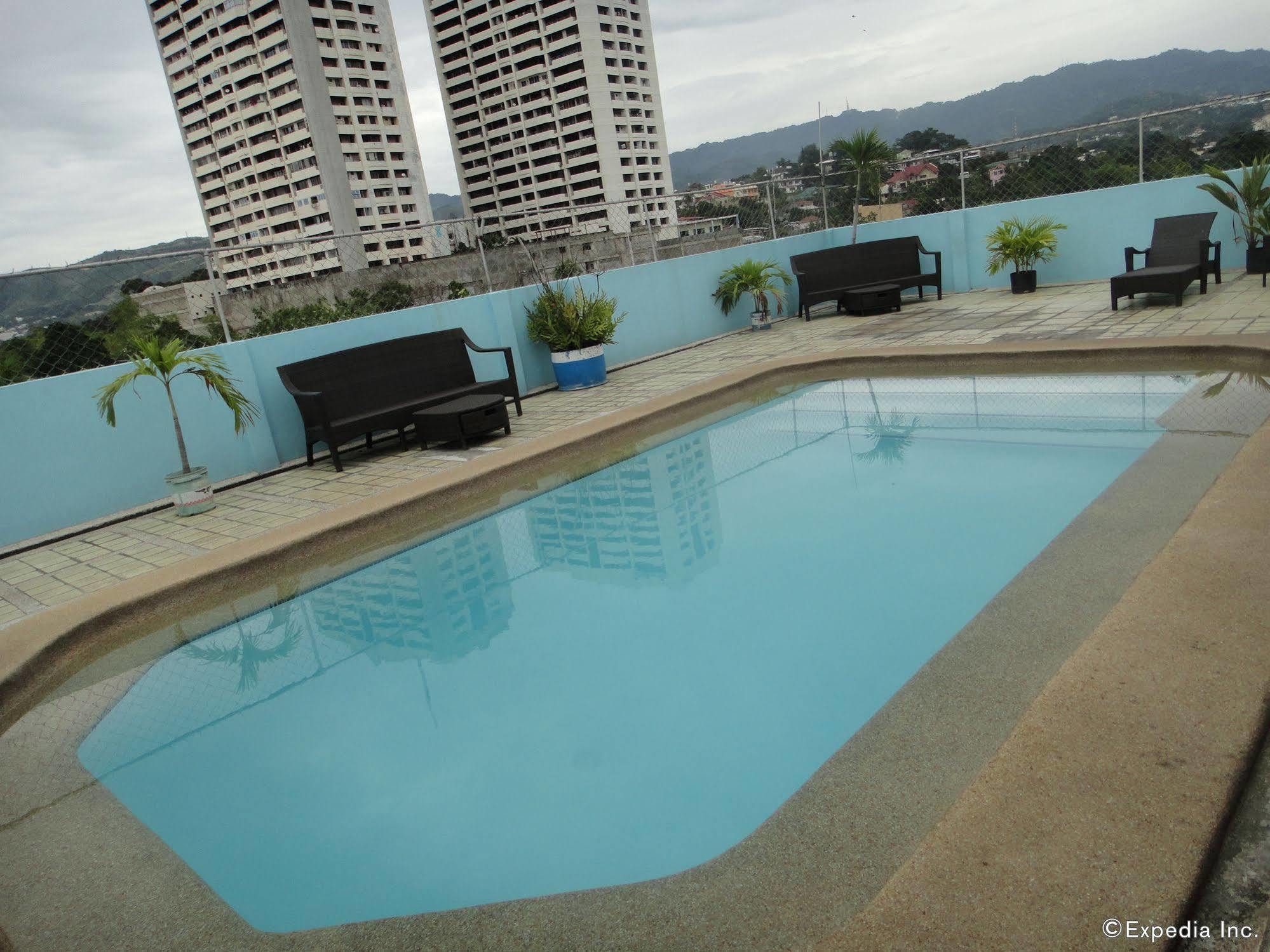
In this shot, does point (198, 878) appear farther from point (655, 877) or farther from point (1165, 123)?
point (1165, 123)

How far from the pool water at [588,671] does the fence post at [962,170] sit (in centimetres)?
636

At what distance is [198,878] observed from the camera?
250 centimetres

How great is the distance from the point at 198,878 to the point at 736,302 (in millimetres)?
10370

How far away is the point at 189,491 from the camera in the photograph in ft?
20.6

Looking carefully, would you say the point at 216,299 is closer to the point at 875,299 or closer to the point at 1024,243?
the point at 875,299

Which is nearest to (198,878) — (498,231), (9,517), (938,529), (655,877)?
(655,877)

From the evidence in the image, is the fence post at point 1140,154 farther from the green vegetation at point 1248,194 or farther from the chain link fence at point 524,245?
the green vegetation at point 1248,194

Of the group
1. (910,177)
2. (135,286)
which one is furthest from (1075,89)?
(135,286)

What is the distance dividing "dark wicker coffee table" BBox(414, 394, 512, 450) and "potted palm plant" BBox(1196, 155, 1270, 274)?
8.04 metres

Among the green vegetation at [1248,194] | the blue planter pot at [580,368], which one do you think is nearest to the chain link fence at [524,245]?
the green vegetation at [1248,194]

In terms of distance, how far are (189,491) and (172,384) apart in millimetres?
1105

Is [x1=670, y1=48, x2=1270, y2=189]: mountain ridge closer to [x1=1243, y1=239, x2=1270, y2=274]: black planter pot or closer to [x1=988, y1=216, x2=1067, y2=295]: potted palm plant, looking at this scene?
[x1=988, y1=216, x2=1067, y2=295]: potted palm plant

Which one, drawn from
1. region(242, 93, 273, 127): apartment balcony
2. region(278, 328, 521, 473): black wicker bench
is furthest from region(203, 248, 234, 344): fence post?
region(242, 93, 273, 127): apartment balcony

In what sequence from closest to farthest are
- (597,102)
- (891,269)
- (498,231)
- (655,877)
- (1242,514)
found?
1. (655,877)
2. (1242,514)
3. (498,231)
4. (891,269)
5. (597,102)
